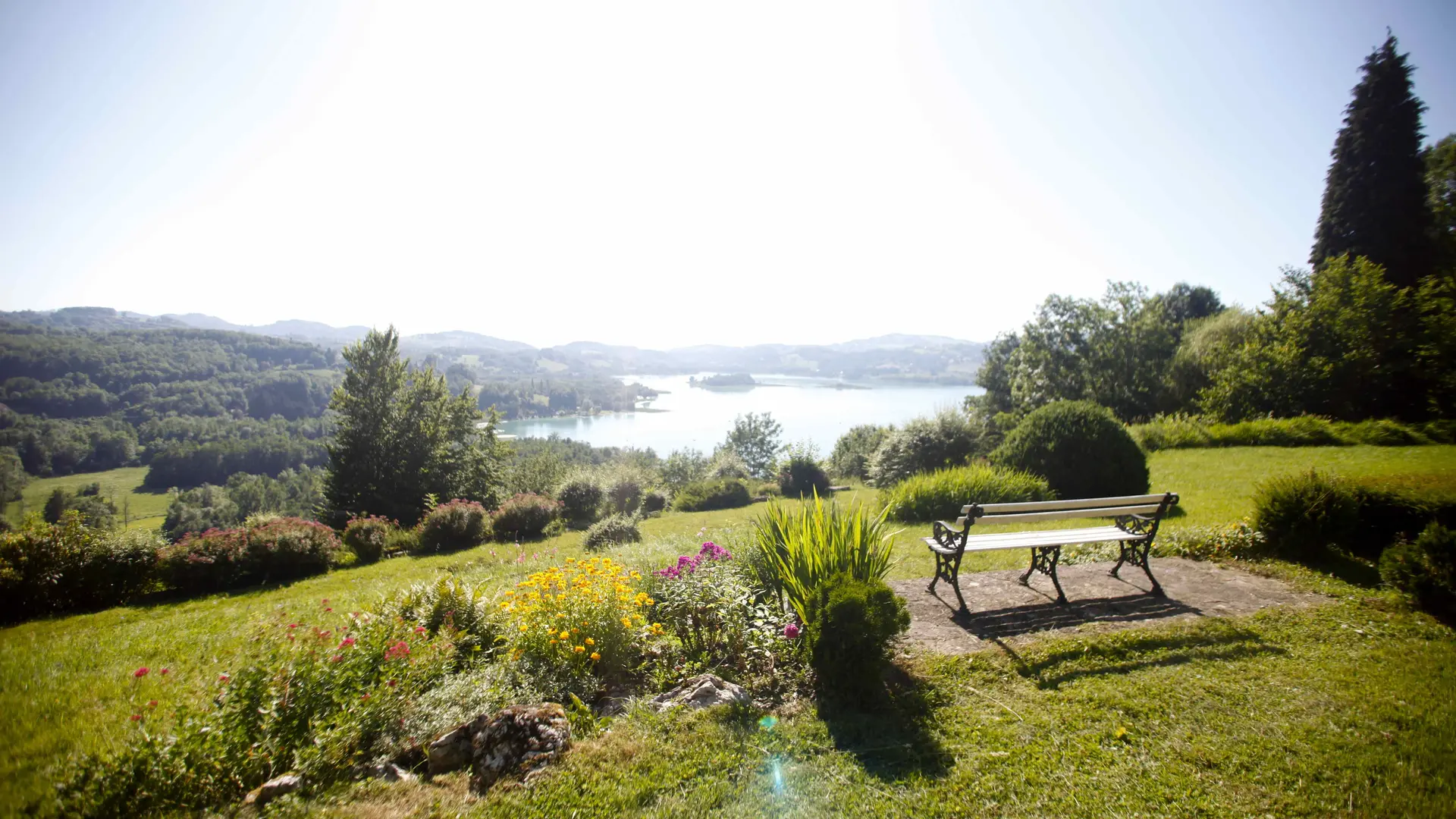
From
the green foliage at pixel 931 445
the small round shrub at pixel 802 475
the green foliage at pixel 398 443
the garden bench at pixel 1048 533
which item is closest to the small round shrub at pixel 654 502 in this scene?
the small round shrub at pixel 802 475

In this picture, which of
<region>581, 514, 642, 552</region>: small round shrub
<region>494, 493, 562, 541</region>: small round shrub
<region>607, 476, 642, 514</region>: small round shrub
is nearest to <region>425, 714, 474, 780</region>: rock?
<region>581, 514, 642, 552</region>: small round shrub

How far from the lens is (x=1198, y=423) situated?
674 inches

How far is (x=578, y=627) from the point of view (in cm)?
399

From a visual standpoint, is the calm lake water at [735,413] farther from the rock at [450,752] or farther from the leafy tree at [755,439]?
the rock at [450,752]

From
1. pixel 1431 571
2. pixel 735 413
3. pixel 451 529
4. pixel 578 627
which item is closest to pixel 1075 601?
pixel 1431 571

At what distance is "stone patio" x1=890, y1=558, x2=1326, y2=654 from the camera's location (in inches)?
185

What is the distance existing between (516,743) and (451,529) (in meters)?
11.7

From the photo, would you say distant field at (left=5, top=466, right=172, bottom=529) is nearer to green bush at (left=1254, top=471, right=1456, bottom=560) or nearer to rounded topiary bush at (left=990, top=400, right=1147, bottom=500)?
rounded topiary bush at (left=990, top=400, right=1147, bottom=500)

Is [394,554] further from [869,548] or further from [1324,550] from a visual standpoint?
[1324,550]

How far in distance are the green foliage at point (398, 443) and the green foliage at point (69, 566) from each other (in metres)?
8.61

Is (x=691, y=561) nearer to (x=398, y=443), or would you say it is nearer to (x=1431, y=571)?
(x=1431, y=571)

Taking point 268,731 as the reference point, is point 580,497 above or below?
below

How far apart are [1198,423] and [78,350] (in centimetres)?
11881

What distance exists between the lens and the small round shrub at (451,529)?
1303 cm
